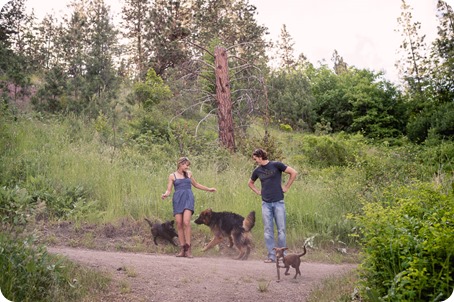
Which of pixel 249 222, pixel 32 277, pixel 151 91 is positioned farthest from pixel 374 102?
pixel 32 277

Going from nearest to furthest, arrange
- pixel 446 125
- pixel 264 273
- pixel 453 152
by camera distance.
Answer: pixel 264 273, pixel 446 125, pixel 453 152

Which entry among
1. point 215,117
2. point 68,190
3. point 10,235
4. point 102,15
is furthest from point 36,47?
point 10,235

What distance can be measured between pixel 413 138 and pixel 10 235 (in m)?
5.26

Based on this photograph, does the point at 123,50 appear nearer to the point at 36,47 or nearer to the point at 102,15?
the point at 102,15

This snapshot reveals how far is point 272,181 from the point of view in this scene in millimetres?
6176

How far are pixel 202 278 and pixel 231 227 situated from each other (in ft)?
3.37

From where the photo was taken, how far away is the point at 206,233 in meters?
6.87

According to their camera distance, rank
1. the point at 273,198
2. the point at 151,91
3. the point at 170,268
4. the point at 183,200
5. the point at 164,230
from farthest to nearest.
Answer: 1. the point at 151,91
2. the point at 164,230
3. the point at 183,200
4. the point at 273,198
5. the point at 170,268

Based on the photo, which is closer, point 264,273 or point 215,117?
point 264,273

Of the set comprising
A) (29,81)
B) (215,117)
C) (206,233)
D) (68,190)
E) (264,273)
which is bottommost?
(264,273)

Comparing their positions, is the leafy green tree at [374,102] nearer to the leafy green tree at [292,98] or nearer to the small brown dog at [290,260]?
the leafy green tree at [292,98]

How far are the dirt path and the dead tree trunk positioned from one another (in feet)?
8.22

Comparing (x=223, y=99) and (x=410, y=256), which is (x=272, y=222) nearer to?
(x=410, y=256)

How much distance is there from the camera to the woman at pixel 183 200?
652 centimetres
